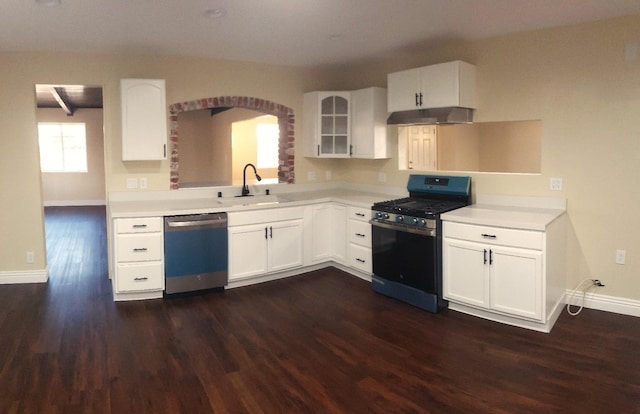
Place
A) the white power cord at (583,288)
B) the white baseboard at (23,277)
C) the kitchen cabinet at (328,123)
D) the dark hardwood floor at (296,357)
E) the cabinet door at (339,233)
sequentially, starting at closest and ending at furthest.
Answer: the dark hardwood floor at (296,357) → the white power cord at (583,288) → the white baseboard at (23,277) → the cabinet door at (339,233) → the kitchen cabinet at (328,123)

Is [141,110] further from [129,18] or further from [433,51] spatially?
[433,51]

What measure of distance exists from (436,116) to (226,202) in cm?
222

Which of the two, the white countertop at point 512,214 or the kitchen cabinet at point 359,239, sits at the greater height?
the white countertop at point 512,214

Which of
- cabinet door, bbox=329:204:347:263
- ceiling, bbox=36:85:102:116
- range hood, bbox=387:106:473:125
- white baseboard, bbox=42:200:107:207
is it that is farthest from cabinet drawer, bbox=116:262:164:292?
white baseboard, bbox=42:200:107:207

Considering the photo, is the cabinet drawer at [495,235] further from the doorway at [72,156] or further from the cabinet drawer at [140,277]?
the doorway at [72,156]

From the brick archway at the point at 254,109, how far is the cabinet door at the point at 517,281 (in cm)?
281

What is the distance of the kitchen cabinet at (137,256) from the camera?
13.5 feet

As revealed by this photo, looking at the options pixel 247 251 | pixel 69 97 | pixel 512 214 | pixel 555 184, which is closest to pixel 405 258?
pixel 512 214

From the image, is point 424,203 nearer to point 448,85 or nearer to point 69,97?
point 448,85

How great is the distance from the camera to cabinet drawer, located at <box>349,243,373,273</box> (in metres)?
4.69

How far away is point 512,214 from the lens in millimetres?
3709

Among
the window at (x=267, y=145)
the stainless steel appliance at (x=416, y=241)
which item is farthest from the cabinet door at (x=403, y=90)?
the window at (x=267, y=145)

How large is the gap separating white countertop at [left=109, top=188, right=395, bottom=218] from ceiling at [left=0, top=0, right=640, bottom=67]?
1498mm

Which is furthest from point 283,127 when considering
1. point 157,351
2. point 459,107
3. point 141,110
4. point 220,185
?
point 157,351
